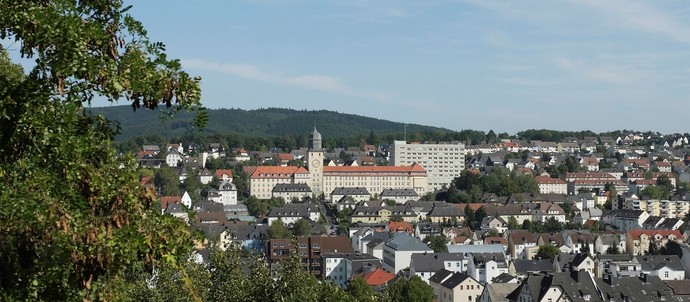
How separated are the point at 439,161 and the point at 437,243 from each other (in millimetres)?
43995

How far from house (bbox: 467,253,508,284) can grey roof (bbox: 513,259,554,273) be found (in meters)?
0.82

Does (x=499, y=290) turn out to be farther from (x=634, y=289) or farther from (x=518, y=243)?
(x=518, y=243)

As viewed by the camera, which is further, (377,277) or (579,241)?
(579,241)

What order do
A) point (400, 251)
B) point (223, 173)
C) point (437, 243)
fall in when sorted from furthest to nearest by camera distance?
point (223, 173) → point (437, 243) → point (400, 251)

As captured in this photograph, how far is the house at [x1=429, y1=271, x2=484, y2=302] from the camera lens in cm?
3919

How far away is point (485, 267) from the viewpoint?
4397cm

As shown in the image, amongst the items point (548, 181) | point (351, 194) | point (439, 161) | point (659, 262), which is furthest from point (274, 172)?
point (659, 262)

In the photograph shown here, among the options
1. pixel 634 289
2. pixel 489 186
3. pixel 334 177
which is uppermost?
pixel 334 177

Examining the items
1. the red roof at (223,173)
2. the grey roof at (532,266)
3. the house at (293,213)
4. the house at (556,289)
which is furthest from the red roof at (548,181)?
the house at (556,289)

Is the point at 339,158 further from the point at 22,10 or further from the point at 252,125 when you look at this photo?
the point at 22,10

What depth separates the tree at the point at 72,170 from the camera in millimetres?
4172

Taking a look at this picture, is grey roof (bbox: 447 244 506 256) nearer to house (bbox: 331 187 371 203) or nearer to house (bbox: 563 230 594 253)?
house (bbox: 563 230 594 253)

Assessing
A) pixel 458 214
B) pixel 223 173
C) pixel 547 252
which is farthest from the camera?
pixel 223 173

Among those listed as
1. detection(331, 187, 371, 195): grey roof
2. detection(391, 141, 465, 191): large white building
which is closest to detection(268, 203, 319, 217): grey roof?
detection(331, 187, 371, 195): grey roof
